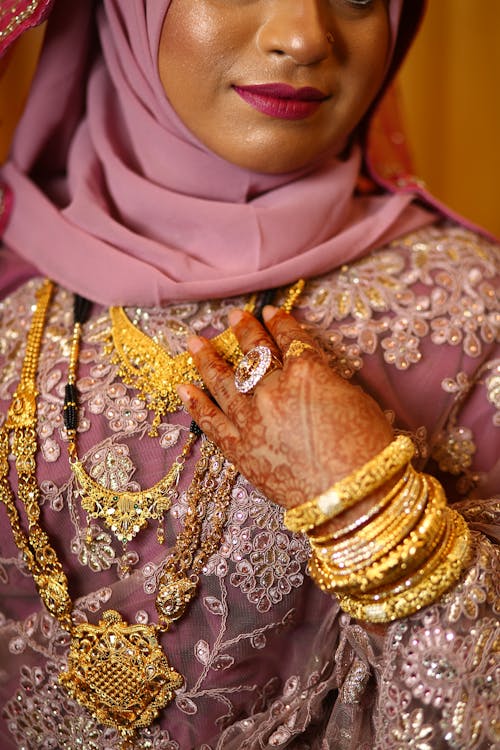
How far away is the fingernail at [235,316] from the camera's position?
93 centimetres

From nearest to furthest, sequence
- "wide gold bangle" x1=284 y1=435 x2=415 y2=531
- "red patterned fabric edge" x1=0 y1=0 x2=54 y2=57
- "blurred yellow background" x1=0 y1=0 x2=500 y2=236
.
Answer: "wide gold bangle" x1=284 y1=435 x2=415 y2=531, "red patterned fabric edge" x1=0 y1=0 x2=54 y2=57, "blurred yellow background" x1=0 y1=0 x2=500 y2=236

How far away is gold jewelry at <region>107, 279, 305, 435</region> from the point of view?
0.94 meters

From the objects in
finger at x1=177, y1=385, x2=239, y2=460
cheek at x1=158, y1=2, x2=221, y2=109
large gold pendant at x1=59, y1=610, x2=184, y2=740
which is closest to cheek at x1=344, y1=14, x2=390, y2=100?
cheek at x1=158, y1=2, x2=221, y2=109

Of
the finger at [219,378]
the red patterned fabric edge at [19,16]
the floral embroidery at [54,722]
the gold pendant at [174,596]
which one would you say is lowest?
the floral embroidery at [54,722]

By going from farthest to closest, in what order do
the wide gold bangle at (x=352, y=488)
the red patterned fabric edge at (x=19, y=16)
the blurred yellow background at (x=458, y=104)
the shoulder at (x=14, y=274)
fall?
the blurred yellow background at (x=458, y=104), the shoulder at (x=14, y=274), the red patterned fabric edge at (x=19, y=16), the wide gold bangle at (x=352, y=488)

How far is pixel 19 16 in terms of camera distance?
965 mm

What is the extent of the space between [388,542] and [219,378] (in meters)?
0.24

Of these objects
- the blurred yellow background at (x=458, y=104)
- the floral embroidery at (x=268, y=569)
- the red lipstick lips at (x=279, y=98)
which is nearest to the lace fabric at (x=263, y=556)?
the floral embroidery at (x=268, y=569)

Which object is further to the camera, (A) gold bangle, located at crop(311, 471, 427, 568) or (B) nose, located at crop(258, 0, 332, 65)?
(B) nose, located at crop(258, 0, 332, 65)

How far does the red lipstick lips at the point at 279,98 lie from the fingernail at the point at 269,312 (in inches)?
8.1

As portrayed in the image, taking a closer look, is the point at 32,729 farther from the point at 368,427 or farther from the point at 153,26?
the point at 153,26

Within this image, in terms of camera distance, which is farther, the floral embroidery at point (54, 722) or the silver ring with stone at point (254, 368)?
the floral embroidery at point (54, 722)

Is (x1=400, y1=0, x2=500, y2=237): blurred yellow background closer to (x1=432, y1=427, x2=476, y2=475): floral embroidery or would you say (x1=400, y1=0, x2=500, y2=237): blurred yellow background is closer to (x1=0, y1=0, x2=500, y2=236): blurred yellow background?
(x1=0, y1=0, x2=500, y2=236): blurred yellow background

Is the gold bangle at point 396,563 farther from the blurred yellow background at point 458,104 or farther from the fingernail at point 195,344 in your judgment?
the blurred yellow background at point 458,104
